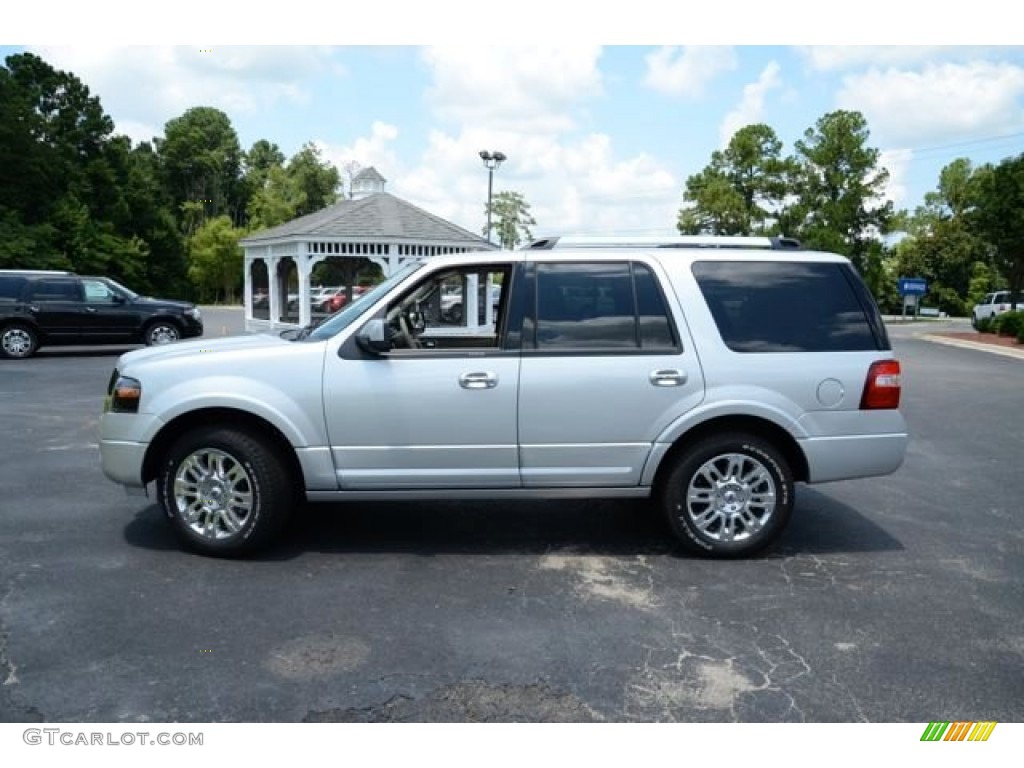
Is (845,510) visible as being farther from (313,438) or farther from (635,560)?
(313,438)

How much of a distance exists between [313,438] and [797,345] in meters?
3.06

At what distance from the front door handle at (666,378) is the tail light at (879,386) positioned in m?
1.16

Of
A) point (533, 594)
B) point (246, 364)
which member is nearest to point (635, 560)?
point (533, 594)

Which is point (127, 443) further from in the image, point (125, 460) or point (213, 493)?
point (213, 493)

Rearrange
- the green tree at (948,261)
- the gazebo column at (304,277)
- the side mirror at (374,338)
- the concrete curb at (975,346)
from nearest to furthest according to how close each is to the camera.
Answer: the side mirror at (374,338)
the gazebo column at (304,277)
the concrete curb at (975,346)
the green tree at (948,261)

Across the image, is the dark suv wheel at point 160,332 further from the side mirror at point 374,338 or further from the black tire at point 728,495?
the black tire at point 728,495

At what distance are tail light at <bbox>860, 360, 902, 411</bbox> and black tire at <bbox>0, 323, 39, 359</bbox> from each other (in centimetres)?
1730

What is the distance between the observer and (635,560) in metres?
5.18

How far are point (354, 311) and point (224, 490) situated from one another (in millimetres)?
1390

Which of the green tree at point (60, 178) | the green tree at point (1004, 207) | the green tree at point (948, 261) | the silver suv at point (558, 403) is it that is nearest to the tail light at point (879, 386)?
the silver suv at point (558, 403)

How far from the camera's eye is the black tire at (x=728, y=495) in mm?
5102

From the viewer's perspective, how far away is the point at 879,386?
5.11m

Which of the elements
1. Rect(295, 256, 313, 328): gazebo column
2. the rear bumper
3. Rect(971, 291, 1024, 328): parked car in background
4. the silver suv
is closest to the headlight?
the silver suv

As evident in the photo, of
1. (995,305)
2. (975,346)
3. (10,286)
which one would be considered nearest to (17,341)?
(10,286)
